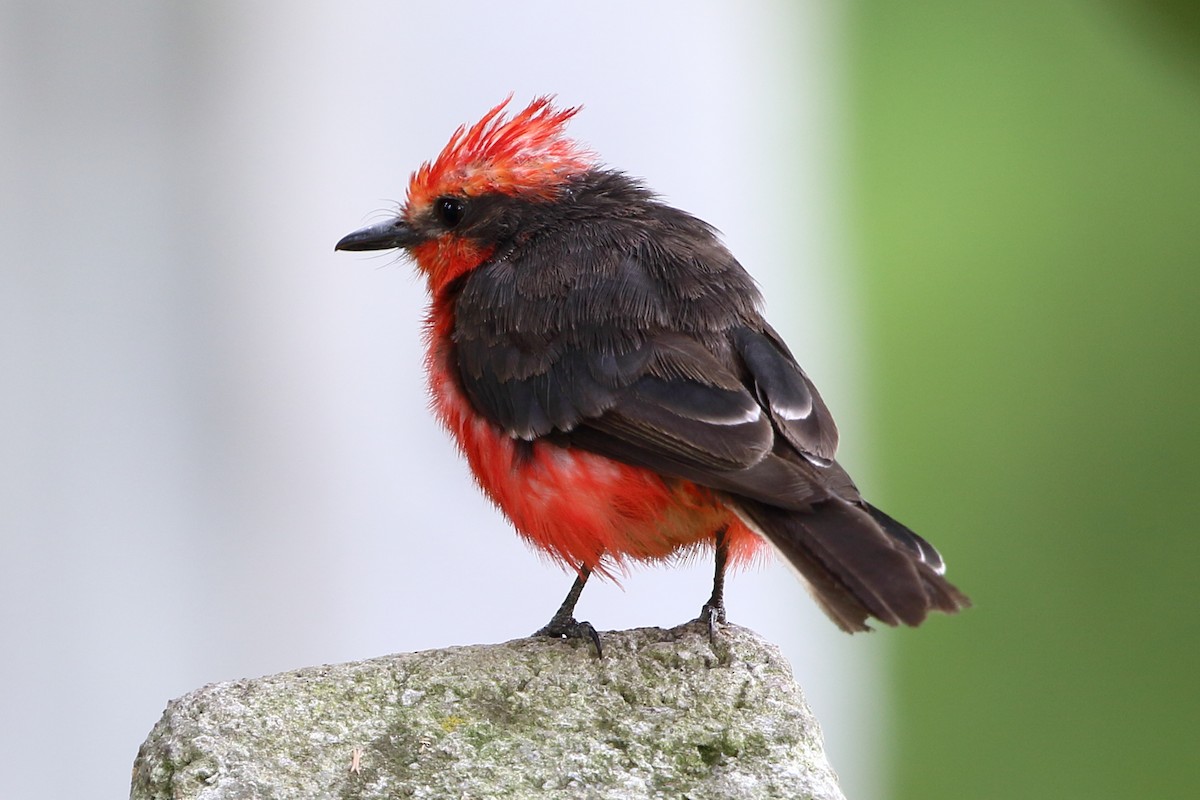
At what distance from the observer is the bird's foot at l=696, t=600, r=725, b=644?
389 cm

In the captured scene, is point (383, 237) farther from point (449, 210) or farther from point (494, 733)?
point (494, 733)

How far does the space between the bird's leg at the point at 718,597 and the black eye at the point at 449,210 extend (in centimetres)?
136

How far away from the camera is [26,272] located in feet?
Result: 21.4

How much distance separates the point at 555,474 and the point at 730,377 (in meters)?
0.54

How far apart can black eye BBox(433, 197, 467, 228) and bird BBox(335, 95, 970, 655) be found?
24 millimetres

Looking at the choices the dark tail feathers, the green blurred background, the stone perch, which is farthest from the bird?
the green blurred background

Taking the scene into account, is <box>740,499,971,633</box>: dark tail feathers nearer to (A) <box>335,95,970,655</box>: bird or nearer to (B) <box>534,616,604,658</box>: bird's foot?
(A) <box>335,95,970,655</box>: bird

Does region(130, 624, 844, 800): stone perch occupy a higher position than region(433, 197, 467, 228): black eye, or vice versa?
region(433, 197, 467, 228): black eye

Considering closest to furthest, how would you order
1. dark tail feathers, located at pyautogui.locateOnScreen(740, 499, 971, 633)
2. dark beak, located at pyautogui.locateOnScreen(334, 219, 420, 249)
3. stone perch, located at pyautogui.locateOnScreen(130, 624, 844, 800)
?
stone perch, located at pyautogui.locateOnScreen(130, 624, 844, 800) → dark tail feathers, located at pyautogui.locateOnScreen(740, 499, 971, 633) → dark beak, located at pyautogui.locateOnScreen(334, 219, 420, 249)

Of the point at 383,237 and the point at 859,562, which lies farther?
the point at 383,237

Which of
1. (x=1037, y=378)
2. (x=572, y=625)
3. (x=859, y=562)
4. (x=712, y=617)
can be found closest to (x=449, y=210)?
(x=572, y=625)

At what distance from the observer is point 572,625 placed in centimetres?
405

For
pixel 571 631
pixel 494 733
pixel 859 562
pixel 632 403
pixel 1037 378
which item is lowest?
pixel 494 733

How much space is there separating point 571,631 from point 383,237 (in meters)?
1.62
